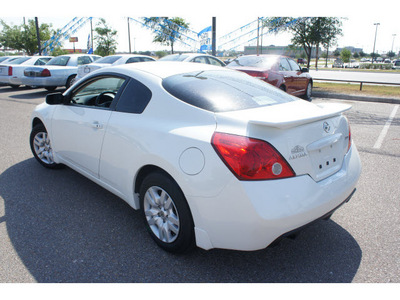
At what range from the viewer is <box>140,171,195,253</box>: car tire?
2.41m

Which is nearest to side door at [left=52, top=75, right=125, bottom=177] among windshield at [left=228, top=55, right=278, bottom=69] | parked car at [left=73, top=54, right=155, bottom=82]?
windshield at [left=228, top=55, right=278, bottom=69]

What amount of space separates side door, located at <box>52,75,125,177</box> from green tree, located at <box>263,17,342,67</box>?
592 inches

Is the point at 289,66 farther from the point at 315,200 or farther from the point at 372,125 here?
the point at 315,200

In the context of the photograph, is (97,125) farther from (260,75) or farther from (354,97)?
(354,97)

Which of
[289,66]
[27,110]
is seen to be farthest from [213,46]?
[27,110]

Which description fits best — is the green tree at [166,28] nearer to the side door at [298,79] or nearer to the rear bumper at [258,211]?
the side door at [298,79]

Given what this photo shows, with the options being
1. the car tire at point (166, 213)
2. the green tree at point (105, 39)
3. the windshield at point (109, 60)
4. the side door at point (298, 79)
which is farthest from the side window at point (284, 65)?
the green tree at point (105, 39)

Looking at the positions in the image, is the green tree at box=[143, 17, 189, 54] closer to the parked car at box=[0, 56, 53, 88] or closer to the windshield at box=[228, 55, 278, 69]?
the parked car at box=[0, 56, 53, 88]

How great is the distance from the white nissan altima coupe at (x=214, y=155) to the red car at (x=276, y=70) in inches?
221

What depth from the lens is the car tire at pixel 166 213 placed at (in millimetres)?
2408

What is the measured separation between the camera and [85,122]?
3406 millimetres

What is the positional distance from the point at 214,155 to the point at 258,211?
468 millimetres

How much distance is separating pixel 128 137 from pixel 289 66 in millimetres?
8566

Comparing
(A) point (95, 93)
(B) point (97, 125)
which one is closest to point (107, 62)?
(A) point (95, 93)
